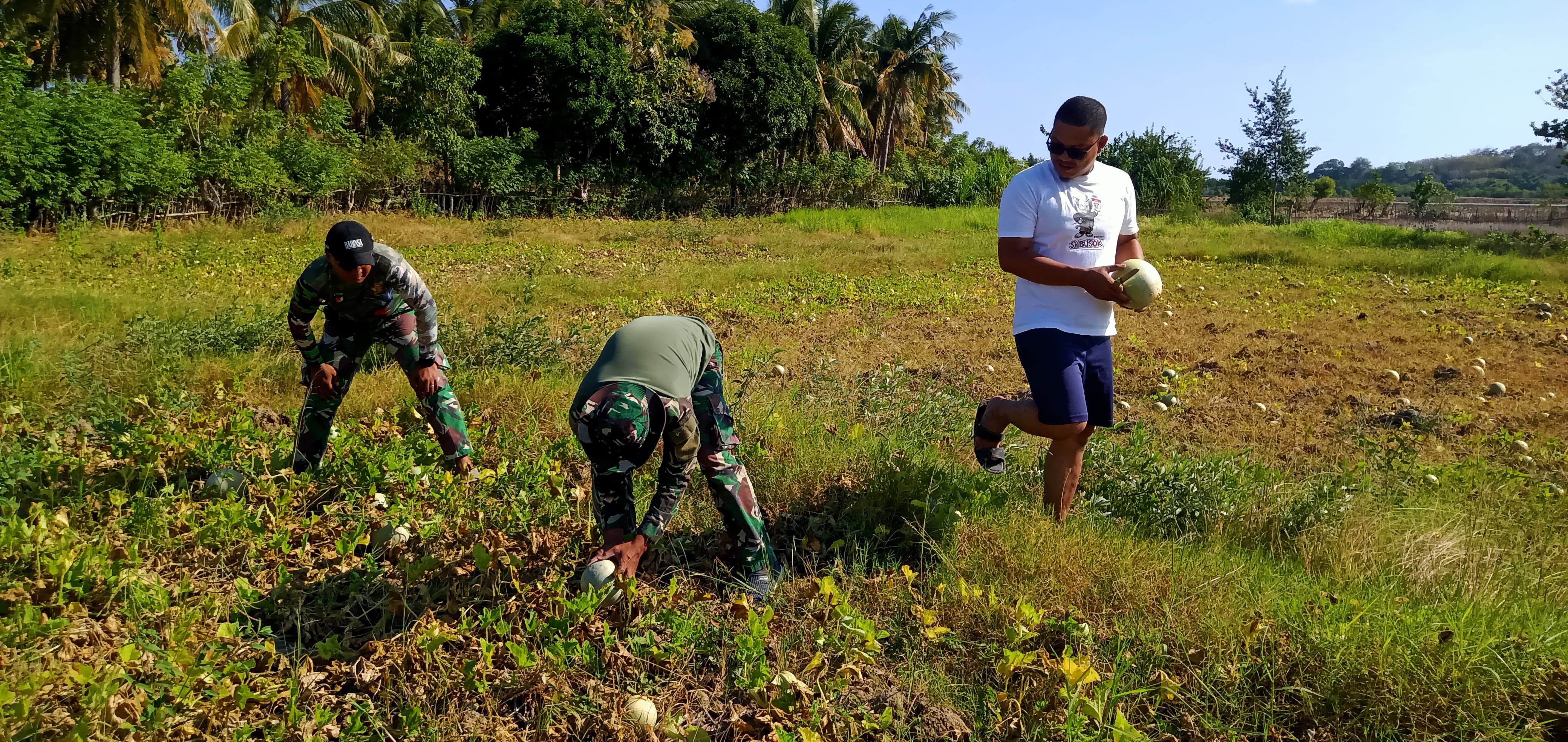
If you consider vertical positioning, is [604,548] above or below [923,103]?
below

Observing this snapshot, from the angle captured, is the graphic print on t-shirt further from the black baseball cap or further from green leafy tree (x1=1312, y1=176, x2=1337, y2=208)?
green leafy tree (x1=1312, y1=176, x2=1337, y2=208)

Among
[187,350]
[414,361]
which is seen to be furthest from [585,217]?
[414,361]

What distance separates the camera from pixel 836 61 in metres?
35.7

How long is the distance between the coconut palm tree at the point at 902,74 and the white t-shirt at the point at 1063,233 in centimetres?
3551

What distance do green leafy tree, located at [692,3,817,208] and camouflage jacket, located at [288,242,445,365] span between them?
23.3 meters

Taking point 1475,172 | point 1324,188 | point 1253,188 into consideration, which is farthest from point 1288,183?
point 1475,172

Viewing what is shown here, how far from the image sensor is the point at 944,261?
590 inches

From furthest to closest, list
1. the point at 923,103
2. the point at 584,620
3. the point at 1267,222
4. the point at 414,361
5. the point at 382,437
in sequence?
the point at 923,103, the point at 1267,222, the point at 382,437, the point at 414,361, the point at 584,620

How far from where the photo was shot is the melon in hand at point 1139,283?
3.15 m

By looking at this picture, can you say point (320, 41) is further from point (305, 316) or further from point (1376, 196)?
point (1376, 196)

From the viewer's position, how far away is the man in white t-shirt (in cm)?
320

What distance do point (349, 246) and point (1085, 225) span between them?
2910 mm

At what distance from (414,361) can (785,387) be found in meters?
2.50

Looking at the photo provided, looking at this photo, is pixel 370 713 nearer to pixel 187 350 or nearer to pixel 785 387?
pixel 785 387
